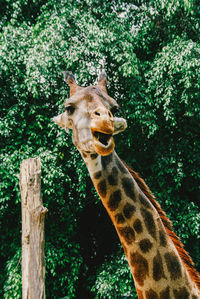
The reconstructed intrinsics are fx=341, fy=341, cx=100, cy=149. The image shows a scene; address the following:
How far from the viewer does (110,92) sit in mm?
5484

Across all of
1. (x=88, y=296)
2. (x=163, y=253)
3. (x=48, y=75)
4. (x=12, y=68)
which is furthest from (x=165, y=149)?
(x=163, y=253)

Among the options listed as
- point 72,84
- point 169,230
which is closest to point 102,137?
point 72,84

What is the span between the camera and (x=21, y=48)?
16.1 feet

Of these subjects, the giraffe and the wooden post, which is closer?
the giraffe

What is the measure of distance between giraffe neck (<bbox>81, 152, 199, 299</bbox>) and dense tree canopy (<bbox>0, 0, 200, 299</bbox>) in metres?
3.28

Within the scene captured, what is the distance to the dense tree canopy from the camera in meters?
4.79

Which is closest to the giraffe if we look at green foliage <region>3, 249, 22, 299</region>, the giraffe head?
the giraffe head

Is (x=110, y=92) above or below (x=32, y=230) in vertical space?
above

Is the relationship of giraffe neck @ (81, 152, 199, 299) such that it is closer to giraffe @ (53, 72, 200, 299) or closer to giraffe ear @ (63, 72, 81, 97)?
giraffe @ (53, 72, 200, 299)

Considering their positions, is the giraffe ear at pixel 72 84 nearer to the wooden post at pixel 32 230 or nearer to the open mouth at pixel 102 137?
the open mouth at pixel 102 137

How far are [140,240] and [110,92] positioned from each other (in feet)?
13.8

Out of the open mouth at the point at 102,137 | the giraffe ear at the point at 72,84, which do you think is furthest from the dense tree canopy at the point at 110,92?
the open mouth at the point at 102,137

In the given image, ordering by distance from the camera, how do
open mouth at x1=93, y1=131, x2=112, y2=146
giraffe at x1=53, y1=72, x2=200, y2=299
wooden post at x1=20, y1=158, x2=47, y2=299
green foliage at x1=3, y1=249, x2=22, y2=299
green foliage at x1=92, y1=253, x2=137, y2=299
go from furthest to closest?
green foliage at x1=92, y1=253, x2=137, y2=299 < green foliage at x1=3, y1=249, x2=22, y2=299 < wooden post at x1=20, y1=158, x2=47, y2=299 < giraffe at x1=53, y1=72, x2=200, y2=299 < open mouth at x1=93, y1=131, x2=112, y2=146

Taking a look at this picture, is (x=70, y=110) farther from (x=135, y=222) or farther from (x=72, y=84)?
(x=135, y=222)
